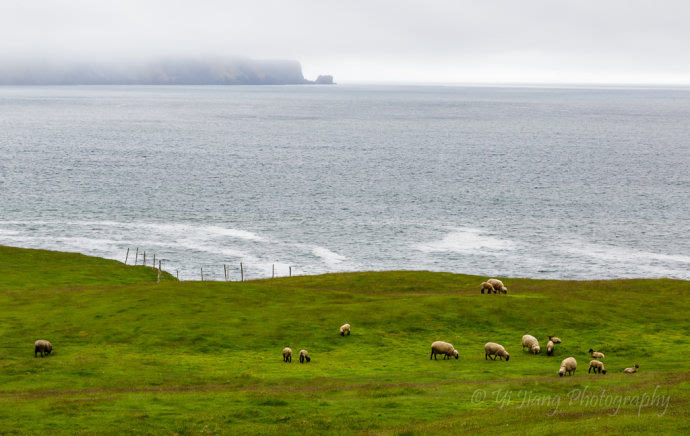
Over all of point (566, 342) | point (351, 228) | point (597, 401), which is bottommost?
point (351, 228)

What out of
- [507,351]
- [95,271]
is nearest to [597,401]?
[507,351]

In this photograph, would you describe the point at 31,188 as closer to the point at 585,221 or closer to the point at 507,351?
the point at 585,221

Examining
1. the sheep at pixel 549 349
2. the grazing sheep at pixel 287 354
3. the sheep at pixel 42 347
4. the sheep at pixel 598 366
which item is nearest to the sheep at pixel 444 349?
the sheep at pixel 549 349

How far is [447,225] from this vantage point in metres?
141

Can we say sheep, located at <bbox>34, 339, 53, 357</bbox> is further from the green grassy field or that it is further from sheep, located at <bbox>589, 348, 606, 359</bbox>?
sheep, located at <bbox>589, 348, 606, 359</bbox>

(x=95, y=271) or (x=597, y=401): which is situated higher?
(x=597, y=401)

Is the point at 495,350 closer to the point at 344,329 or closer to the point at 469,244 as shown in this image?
the point at 344,329

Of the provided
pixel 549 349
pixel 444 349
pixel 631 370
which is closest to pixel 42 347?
pixel 444 349

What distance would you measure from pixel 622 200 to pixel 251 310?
4829 inches

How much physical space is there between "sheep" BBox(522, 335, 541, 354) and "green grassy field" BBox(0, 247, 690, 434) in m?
0.66

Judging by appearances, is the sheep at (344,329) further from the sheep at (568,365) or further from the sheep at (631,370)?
the sheep at (631,370)

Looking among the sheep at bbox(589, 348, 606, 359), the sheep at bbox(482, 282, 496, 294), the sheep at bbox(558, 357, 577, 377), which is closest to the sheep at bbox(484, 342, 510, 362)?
the sheep at bbox(558, 357, 577, 377)

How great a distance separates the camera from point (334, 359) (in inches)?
1976

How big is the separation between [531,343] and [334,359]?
1427cm
